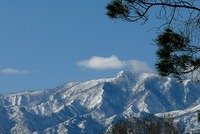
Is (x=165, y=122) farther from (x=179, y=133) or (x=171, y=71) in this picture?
(x=171, y=71)

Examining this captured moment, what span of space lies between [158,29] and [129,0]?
140cm

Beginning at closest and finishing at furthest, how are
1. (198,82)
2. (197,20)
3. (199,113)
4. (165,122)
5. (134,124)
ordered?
(197,20) < (198,82) < (199,113) < (165,122) < (134,124)

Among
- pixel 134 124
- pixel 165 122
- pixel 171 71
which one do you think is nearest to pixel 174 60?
pixel 171 71

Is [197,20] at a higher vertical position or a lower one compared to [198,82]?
higher

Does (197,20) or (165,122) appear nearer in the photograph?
(197,20)

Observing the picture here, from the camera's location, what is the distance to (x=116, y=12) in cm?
2030

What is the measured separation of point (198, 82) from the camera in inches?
826

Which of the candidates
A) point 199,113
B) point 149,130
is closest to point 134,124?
point 149,130

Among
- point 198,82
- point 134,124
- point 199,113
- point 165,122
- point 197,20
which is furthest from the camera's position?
point 134,124

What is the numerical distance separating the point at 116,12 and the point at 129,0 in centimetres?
61

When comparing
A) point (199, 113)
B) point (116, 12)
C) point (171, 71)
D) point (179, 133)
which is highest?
point (179, 133)

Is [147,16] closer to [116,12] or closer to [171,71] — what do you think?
[116,12]

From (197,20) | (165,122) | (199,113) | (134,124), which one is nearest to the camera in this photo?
(197,20)

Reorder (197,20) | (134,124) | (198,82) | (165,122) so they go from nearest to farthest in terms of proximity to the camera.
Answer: (197,20), (198,82), (165,122), (134,124)
